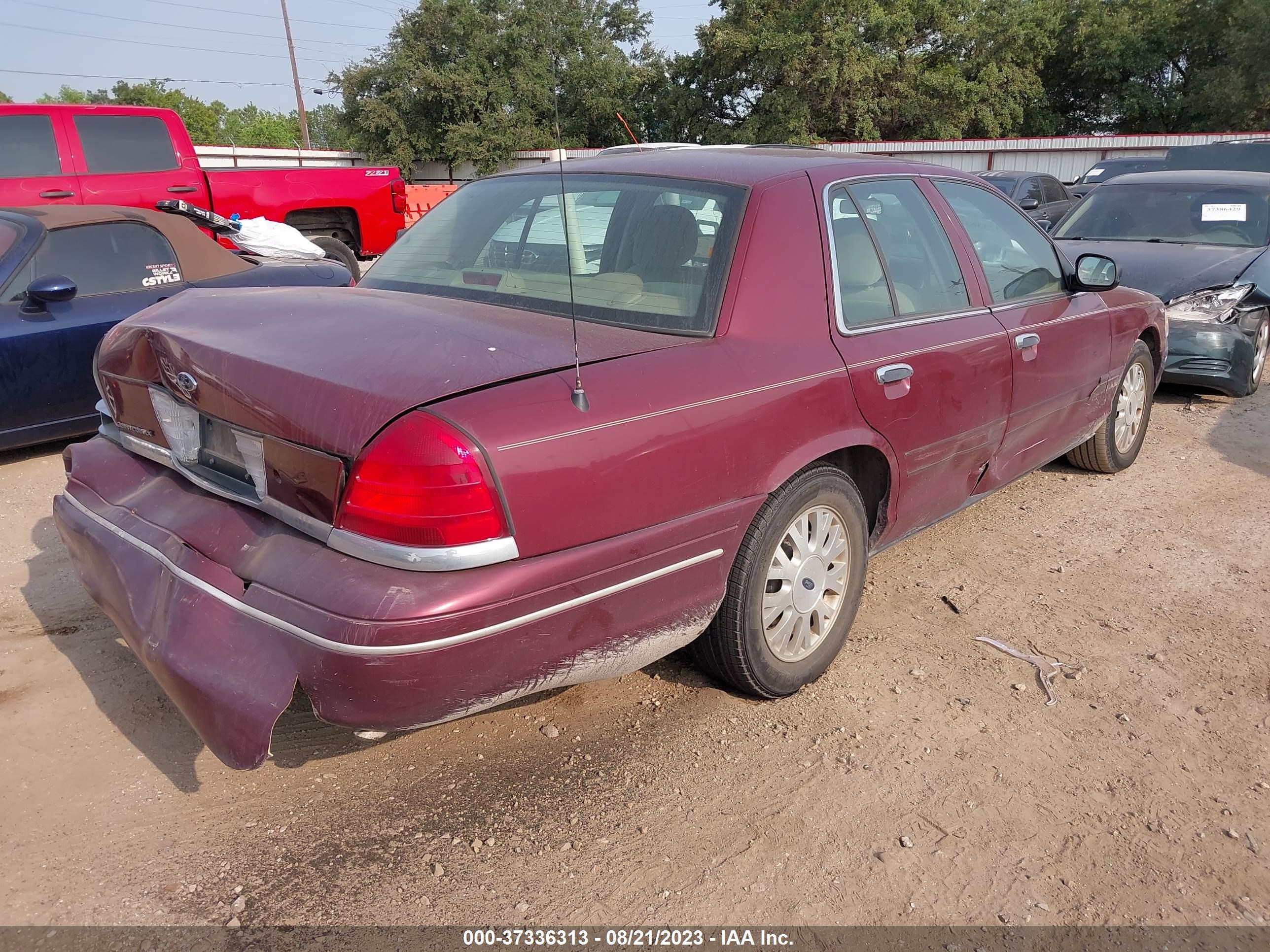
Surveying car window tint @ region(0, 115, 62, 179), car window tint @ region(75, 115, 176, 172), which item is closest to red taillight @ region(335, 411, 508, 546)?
car window tint @ region(0, 115, 62, 179)

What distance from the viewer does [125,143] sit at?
9.03m

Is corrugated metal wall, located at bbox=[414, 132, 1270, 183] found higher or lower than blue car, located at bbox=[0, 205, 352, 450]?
lower

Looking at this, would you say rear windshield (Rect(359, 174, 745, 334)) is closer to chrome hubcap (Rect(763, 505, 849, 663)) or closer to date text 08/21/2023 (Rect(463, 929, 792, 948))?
chrome hubcap (Rect(763, 505, 849, 663))

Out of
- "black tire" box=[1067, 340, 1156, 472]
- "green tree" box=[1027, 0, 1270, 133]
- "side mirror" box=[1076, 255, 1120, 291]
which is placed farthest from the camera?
"green tree" box=[1027, 0, 1270, 133]

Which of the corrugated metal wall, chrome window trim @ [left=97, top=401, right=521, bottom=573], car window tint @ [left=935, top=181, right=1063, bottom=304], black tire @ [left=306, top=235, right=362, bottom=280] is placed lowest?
the corrugated metal wall

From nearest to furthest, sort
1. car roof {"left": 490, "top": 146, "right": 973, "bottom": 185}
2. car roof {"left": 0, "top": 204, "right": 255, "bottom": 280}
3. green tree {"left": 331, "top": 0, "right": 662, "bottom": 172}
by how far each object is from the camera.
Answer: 1. car roof {"left": 490, "top": 146, "right": 973, "bottom": 185}
2. car roof {"left": 0, "top": 204, "right": 255, "bottom": 280}
3. green tree {"left": 331, "top": 0, "right": 662, "bottom": 172}

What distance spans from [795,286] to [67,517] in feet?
7.79

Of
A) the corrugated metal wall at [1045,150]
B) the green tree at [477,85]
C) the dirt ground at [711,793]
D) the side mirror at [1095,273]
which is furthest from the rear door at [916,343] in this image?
the green tree at [477,85]

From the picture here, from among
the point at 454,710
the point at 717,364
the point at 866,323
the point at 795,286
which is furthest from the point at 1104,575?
the point at 454,710

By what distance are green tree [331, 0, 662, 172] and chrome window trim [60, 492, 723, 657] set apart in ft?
118

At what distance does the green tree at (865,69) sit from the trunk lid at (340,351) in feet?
103

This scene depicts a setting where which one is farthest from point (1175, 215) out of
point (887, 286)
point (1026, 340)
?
point (887, 286)

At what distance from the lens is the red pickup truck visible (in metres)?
8.45

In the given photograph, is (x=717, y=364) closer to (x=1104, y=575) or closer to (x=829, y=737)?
(x=829, y=737)
